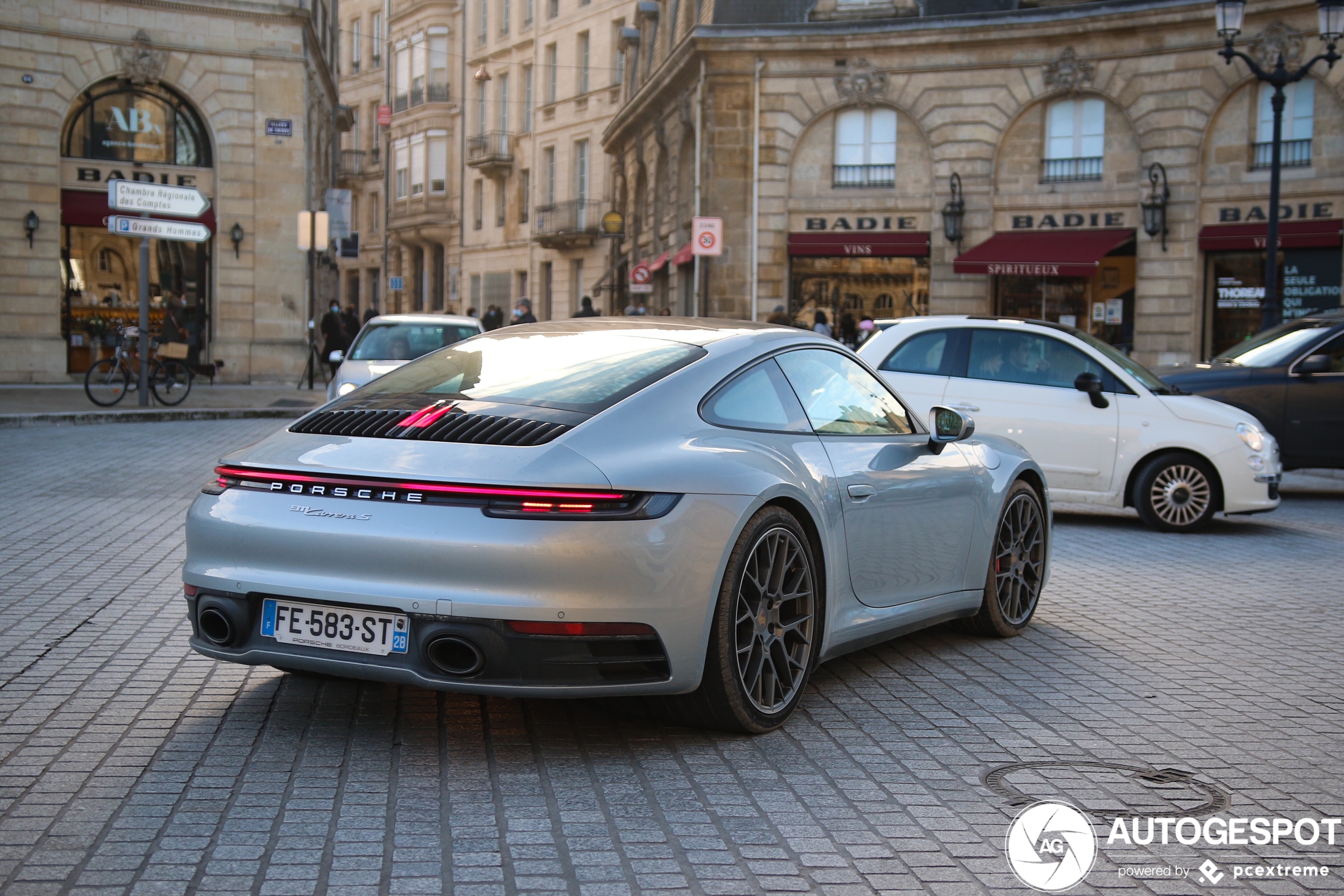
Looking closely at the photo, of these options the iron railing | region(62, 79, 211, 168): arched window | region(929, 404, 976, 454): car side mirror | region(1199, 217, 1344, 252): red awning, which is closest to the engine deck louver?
region(929, 404, 976, 454): car side mirror

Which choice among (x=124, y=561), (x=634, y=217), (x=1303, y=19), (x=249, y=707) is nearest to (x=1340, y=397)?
(x=124, y=561)

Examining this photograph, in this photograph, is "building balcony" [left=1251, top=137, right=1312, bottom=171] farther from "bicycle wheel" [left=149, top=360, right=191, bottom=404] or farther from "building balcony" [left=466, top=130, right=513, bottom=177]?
"building balcony" [left=466, top=130, right=513, bottom=177]

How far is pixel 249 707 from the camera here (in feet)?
16.9

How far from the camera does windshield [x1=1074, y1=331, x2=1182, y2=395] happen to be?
11.4 m

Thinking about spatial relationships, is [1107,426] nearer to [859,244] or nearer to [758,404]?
[758,404]

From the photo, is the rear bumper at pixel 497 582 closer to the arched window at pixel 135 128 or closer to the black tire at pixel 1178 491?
the black tire at pixel 1178 491

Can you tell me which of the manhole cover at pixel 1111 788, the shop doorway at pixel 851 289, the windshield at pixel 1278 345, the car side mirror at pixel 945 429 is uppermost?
the shop doorway at pixel 851 289

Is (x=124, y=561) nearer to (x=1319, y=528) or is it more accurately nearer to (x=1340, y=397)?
(x=1319, y=528)

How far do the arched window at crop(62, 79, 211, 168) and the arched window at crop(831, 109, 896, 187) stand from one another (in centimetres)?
1375

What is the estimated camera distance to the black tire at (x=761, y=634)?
4.67 metres

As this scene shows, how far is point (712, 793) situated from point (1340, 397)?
453 inches

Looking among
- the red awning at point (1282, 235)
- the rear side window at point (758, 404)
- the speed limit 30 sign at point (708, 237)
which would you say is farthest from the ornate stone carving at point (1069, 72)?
the rear side window at point (758, 404)

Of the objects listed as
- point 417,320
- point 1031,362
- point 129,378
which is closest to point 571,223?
point 129,378

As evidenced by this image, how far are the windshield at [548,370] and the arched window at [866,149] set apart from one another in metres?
28.5
